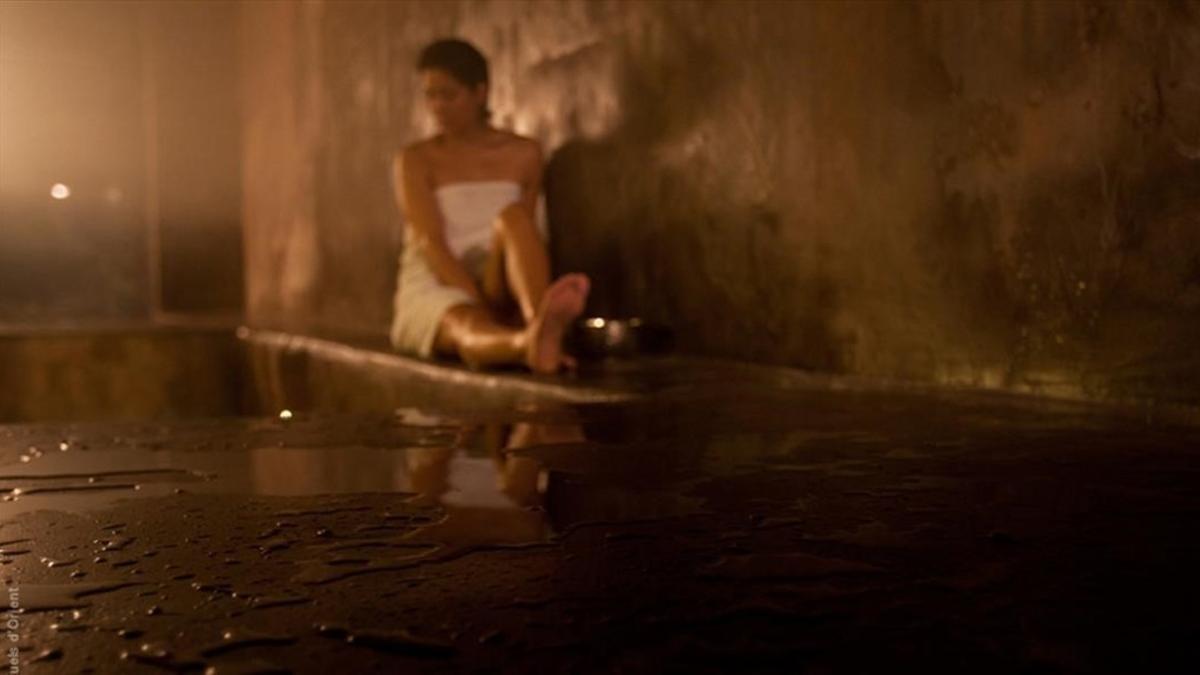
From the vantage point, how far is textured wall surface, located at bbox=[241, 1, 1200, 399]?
222cm

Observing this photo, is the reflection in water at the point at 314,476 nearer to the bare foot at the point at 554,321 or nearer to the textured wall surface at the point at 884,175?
the bare foot at the point at 554,321

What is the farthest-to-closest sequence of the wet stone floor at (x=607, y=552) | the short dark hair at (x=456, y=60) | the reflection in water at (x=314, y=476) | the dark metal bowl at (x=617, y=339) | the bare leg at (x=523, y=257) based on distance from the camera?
the short dark hair at (x=456, y=60)
the dark metal bowl at (x=617, y=339)
the bare leg at (x=523, y=257)
the reflection in water at (x=314, y=476)
the wet stone floor at (x=607, y=552)

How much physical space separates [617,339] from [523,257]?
39 centimetres

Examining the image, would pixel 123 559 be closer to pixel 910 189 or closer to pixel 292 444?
pixel 292 444

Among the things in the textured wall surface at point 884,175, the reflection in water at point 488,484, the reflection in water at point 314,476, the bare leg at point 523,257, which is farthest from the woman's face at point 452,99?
the reflection in water at point 314,476

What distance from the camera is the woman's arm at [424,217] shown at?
3680mm

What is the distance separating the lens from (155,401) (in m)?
5.14

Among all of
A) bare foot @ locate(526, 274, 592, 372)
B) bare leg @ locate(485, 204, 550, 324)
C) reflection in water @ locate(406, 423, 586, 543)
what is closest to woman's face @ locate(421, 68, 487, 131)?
bare leg @ locate(485, 204, 550, 324)

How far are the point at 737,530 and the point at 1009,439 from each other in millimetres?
838

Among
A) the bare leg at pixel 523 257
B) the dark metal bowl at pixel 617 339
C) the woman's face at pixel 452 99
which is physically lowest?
the dark metal bowl at pixel 617 339

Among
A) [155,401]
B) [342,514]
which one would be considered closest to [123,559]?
[342,514]

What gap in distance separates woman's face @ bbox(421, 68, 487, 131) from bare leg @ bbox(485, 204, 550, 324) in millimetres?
573

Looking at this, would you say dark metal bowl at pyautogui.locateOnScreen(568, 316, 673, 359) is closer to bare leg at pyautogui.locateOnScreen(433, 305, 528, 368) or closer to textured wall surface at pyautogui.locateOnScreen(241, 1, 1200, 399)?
textured wall surface at pyautogui.locateOnScreen(241, 1, 1200, 399)

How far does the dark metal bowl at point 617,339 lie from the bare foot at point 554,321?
51 cm
